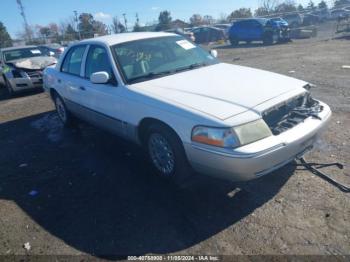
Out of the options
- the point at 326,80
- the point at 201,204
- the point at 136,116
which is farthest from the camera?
the point at 326,80

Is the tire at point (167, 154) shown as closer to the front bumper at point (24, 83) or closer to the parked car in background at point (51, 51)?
the front bumper at point (24, 83)

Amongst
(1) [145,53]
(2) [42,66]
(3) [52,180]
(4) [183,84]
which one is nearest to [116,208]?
(3) [52,180]

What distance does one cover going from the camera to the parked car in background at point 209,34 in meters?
30.6

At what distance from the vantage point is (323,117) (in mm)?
3682

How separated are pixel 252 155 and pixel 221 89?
1.02 meters

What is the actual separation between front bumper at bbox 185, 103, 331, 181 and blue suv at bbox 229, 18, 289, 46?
19492mm

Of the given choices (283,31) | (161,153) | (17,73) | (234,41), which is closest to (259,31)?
(283,31)

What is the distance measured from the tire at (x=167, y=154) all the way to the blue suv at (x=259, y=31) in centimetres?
1951

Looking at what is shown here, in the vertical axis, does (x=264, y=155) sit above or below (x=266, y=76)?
below

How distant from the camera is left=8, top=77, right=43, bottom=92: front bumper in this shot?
10508 millimetres

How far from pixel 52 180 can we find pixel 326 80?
714 cm

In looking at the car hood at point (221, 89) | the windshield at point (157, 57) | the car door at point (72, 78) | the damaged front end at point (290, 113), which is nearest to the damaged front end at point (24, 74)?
the car door at point (72, 78)

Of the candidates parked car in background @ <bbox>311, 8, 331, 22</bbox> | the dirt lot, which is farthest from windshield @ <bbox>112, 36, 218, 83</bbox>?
parked car in background @ <bbox>311, 8, 331, 22</bbox>

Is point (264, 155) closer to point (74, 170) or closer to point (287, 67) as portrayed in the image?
point (74, 170)
